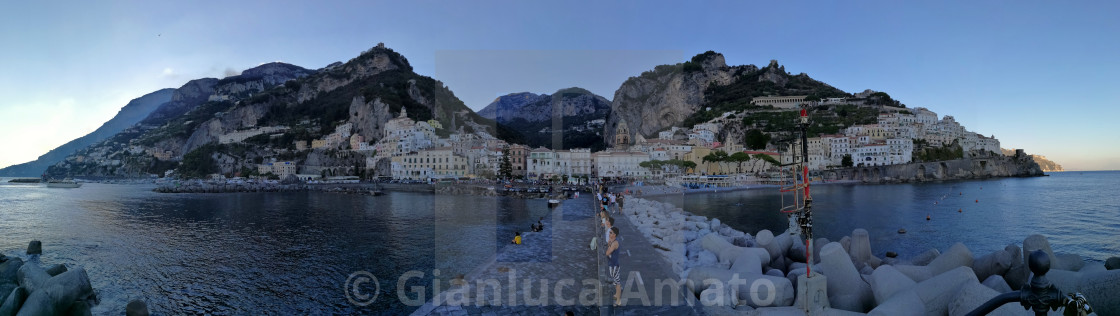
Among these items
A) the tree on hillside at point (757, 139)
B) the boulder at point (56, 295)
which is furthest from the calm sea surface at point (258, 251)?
the tree on hillside at point (757, 139)

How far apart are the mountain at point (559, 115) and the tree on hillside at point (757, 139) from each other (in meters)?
42.5

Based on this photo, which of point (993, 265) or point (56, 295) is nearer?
point (993, 265)

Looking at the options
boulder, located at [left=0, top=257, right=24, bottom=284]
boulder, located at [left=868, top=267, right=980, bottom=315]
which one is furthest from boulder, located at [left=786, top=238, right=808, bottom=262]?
boulder, located at [left=0, top=257, right=24, bottom=284]

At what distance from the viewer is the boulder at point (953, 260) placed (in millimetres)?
7382

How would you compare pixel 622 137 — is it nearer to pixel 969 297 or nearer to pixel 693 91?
pixel 693 91

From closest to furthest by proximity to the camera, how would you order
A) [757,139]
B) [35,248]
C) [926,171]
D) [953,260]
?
[953,260]
[35,248]
[926,171]
[757,139]

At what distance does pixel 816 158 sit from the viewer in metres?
70.1

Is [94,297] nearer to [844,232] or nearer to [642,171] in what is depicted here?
[844,232]

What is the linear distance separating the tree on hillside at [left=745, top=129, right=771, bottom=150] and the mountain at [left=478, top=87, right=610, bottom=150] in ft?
139

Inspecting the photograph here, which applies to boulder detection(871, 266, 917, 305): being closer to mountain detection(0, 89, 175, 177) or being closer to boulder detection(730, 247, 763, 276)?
boulder detection(730, 247, 763, 276)

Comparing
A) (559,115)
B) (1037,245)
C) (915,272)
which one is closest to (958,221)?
(1037,245)

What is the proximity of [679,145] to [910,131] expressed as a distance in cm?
3709

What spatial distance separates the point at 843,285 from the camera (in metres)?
6.58

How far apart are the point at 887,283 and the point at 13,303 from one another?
45.7 feet
